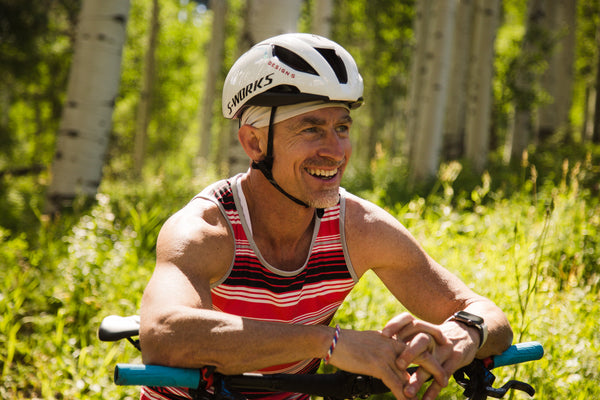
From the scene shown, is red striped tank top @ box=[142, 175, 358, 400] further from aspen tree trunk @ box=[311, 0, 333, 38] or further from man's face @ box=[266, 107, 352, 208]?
aspen tree trunk @ box=[311, 0, 333, 38]

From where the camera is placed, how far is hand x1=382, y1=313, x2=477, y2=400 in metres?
1.88

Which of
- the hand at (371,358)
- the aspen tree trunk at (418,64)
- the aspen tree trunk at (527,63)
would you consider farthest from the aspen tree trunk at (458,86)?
the hand at (371,358)

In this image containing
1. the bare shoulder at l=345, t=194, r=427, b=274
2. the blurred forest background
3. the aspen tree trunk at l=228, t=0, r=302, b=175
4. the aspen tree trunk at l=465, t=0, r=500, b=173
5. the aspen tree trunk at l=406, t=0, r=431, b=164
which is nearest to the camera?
the bare shoulder at l=345, t=194, r=427, b=274

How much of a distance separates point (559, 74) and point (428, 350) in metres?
18.5

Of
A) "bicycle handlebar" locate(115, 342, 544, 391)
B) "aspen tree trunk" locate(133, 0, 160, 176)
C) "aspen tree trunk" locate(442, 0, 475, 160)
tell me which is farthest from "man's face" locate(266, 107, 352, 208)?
"aspen tree trunk" locate(133, 0, 160, 176)

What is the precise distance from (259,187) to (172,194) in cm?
541

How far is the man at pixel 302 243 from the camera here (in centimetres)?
199

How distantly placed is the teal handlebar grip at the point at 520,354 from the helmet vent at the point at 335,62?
1.43 m

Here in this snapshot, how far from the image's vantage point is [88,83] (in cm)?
704

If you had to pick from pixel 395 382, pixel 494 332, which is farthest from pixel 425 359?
pixel 494 332

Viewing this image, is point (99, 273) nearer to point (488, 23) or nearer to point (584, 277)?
point (584, 277)

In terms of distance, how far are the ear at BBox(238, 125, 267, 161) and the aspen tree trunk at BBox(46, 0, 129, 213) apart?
5122mm

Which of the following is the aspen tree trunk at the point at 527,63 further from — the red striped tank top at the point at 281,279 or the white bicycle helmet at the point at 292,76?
the red striped tank top at the point at 281,279

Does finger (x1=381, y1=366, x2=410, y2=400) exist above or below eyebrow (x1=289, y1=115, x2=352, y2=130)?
below
